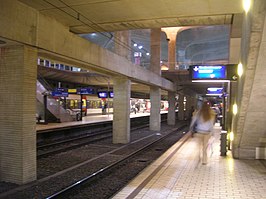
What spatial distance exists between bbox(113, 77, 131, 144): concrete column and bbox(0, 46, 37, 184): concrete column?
7.34 metres

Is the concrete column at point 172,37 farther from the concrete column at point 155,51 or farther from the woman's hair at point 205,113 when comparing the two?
the woman's hair at point 205,113

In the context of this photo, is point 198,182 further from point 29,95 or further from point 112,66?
point 112,66

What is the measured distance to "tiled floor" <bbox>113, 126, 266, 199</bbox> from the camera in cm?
541

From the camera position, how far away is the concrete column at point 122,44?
1454 cm

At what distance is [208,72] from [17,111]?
23.4 ft

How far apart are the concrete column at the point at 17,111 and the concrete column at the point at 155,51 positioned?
14862mm

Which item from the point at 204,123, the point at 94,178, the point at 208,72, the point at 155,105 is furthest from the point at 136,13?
the point at 155,105

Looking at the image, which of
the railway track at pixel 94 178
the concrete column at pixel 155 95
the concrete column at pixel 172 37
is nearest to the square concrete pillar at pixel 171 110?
the concrete column at pixel 172 37

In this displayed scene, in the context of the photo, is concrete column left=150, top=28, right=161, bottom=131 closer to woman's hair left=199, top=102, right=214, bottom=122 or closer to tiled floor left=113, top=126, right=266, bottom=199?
tiled floor left=113, top=126, right=266, bottom=199

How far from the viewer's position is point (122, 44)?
14648mm

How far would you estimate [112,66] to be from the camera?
12.1 metres

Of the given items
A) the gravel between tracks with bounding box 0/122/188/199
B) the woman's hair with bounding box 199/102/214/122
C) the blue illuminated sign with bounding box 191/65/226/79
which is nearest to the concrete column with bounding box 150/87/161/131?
the gravel between tracks with bounding box 0/122/188/199

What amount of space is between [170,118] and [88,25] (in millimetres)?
20790

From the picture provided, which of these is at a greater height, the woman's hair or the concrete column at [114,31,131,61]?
the concrete column at [114,31,131,61]
